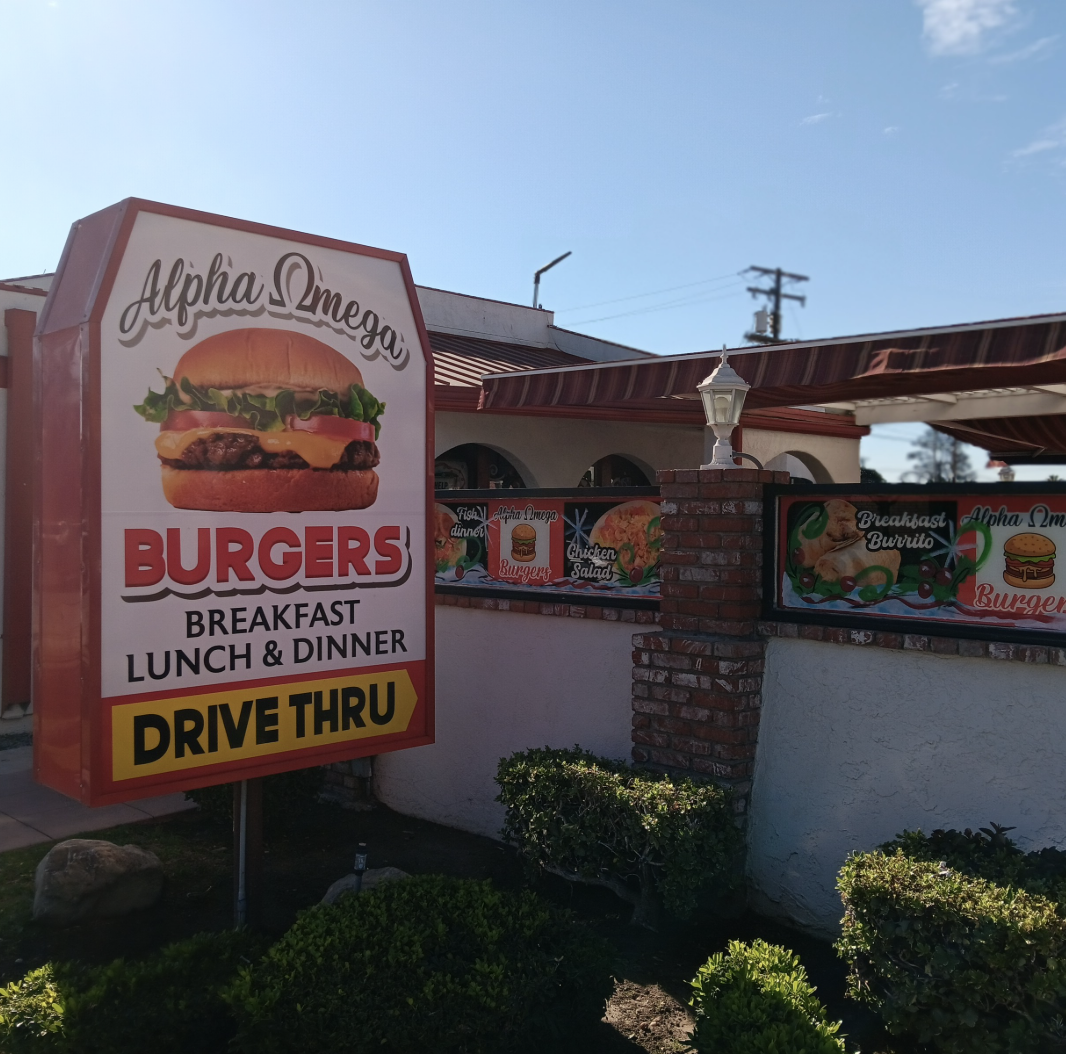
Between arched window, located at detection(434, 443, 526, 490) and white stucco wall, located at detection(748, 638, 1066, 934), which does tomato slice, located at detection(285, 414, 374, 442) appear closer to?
white stucco wall, located at detection(748, 638, 1066, 934)

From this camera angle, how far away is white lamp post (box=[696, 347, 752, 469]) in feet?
16.8

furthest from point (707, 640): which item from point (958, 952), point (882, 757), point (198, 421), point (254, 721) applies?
point (198, 421)

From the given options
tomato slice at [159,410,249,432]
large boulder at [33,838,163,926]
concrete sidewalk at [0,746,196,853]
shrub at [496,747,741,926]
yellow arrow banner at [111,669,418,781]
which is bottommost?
concrete sidewalk at [0,746,196,853]

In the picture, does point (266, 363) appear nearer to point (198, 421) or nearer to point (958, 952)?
point (198, 421)

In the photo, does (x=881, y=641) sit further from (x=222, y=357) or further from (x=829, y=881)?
(x=222, y=357)

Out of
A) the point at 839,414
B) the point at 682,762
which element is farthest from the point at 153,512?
the point at 839,414

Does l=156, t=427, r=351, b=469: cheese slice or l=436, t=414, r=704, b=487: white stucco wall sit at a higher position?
l=436, t=414, r=704, b=487: white stucco wall

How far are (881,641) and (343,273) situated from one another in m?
2.90

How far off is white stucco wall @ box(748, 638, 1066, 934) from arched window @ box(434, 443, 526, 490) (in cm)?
544

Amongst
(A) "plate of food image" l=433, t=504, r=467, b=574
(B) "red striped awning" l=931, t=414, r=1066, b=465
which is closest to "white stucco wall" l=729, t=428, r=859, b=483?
(B) "red striped awning" l=931, t=414, r=1066, b=465

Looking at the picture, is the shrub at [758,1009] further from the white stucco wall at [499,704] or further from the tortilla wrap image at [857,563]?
the white stucco wall at [499,704]

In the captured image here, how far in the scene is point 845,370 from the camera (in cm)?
536

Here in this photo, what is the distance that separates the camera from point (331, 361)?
434cm

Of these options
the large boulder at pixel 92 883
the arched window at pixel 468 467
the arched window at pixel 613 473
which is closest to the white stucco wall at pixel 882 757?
the large boulder at pixel 92 883
